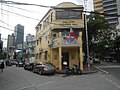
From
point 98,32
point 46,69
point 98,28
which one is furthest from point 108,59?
point 46,69

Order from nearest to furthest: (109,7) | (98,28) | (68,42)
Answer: (68,42) < (98,28) < (109,7)

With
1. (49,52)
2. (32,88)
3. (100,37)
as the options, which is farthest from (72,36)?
(100,37)

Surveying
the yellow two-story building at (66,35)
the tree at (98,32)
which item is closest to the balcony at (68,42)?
the yellow two-story building at (66,35)

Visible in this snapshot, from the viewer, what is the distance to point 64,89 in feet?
42.5

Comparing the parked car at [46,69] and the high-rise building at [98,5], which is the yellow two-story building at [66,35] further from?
the high-rise building at [98,5]

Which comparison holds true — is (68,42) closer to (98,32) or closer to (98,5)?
(98,32)

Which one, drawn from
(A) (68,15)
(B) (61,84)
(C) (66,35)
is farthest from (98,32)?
(B) (61,84)

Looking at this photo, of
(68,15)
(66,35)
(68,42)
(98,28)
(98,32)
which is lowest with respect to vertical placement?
(68,42)

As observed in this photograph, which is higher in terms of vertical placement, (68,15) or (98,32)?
(68,15)

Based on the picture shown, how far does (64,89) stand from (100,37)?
31676 mm

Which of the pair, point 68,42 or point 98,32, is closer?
point 68,42

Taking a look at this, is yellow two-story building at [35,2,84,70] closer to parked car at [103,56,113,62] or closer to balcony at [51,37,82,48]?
balcony at [51,37,82,48]

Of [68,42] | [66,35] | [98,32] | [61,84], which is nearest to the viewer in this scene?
[61,84]

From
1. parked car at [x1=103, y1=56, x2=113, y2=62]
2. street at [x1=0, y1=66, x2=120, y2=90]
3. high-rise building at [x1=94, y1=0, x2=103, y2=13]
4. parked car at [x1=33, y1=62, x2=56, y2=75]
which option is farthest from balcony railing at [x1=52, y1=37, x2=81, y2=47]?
high-rise building at [x1=94, y1=0, x2=103, y2=13]
